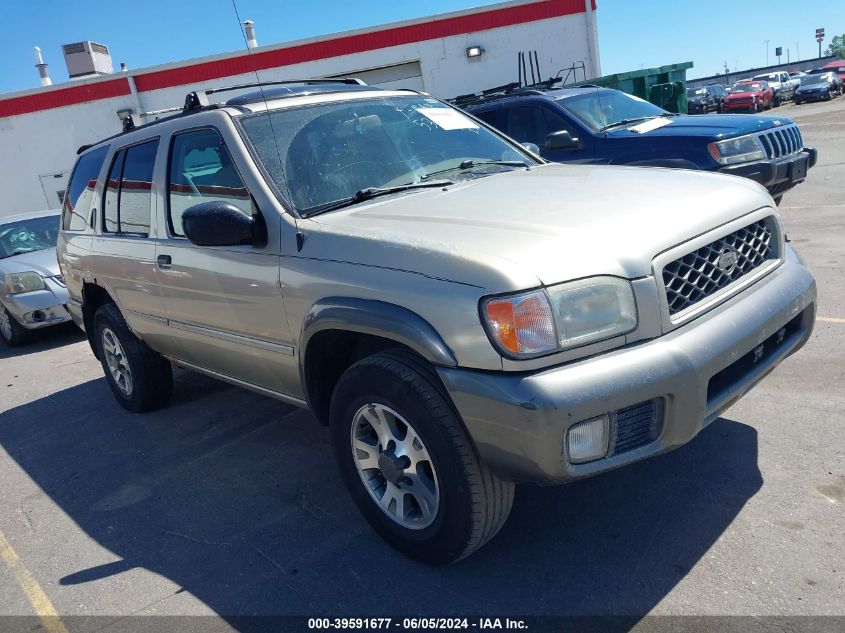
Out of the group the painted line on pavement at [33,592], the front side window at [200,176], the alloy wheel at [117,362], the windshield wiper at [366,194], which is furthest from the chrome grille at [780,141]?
the painted line on pavement at [33,592]

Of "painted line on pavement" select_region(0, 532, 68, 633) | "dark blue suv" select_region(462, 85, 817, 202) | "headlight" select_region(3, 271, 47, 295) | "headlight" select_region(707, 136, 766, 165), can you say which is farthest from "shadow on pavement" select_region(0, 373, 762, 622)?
"headlight" select_region(3, 271, 47, 295)

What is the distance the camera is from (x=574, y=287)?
2475mm

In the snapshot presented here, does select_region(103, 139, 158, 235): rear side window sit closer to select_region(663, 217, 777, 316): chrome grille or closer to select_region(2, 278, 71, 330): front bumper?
select_region(663, 217, 777, 316): chrome grille

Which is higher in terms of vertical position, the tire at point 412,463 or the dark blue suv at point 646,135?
the dark blue suv at point 646,135

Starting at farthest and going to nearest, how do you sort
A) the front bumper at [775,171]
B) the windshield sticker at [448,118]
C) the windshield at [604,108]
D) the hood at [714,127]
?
the windshield at [604,108] < the hood at [714,127] < the front bumper at [775,171] < the windshield sticker at [448,118]

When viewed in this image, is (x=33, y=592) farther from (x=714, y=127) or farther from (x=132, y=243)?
(x=714, y=127)

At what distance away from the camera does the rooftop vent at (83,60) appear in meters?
19.6

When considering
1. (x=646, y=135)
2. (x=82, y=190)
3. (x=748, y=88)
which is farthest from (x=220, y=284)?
(x=748, y=88)

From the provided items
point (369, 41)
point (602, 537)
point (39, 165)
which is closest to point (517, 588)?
point (602, 537)

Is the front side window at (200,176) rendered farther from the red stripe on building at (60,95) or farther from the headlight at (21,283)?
the red stripe on building at (60,95)

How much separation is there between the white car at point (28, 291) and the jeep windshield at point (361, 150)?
5449 millimetres

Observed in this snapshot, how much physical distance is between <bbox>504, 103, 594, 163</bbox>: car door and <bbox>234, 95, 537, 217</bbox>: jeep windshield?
3.83m

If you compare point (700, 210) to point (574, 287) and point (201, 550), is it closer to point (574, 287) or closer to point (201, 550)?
point (574, 287)

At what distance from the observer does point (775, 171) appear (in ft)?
23.4
